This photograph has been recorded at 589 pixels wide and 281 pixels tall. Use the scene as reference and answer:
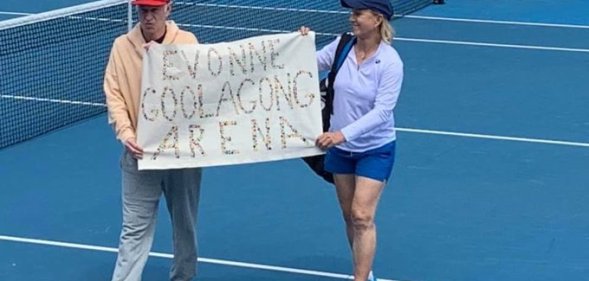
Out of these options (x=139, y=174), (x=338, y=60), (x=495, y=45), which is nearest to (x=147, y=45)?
(x=139, y=174)

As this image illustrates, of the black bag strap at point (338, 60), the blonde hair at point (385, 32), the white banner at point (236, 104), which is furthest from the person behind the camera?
the black bag strap at point (338, 60)

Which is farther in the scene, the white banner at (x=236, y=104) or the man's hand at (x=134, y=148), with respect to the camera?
the white banner at (x=236, y=104)

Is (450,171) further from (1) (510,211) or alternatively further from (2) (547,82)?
(2) (547,82)

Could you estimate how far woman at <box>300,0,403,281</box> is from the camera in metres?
7.06

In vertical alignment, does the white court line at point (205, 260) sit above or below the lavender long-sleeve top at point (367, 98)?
below

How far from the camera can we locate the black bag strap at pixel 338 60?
725cm

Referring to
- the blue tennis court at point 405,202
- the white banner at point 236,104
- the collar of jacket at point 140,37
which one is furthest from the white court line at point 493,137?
the collar of jacket at point 140,37

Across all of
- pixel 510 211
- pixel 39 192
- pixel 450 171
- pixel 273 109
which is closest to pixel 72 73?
pixel 39 192

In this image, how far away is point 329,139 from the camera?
23.3ft

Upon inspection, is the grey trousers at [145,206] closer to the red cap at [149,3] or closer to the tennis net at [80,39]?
the red cap at [149,3]

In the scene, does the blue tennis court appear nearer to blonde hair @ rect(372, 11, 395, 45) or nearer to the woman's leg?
the woman's leg

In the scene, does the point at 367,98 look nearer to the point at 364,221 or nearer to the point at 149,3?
the point at 364,221

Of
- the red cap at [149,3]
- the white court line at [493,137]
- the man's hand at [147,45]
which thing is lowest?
the white court line at [493,137]

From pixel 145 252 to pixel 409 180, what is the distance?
12.3ft
